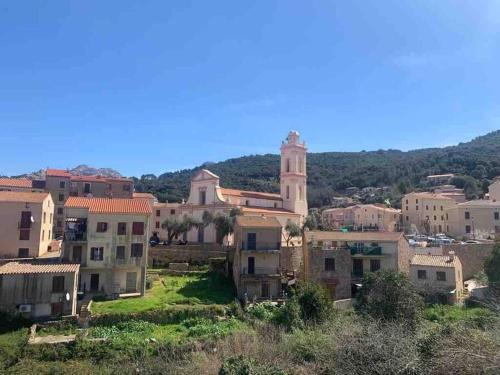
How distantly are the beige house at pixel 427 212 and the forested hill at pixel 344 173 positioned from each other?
3146 cm

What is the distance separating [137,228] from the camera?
1351 inches

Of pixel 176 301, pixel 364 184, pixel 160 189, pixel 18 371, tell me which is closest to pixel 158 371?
pixel 18 371

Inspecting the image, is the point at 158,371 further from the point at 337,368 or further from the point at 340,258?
the point at 340,258

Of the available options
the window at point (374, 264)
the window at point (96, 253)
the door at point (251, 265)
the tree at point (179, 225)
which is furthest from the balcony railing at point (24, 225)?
the window at point (374, 264)

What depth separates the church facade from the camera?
5584 centimetres

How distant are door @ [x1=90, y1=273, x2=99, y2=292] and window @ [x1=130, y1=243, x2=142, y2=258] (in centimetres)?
312

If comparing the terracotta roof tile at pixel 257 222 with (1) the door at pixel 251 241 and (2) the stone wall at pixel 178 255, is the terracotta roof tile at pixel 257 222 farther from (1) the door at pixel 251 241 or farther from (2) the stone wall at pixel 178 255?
(2) the stone wall at pixel 178 255

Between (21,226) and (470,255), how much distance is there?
4470cm

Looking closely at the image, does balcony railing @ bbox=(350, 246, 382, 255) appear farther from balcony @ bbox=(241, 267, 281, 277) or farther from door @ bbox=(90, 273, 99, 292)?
door @ bbox=(90, 273, 99, 292)

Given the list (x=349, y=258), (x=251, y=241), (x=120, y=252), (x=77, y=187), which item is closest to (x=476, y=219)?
(x=349, y=258)

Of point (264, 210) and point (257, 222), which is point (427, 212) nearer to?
point (264, 210)

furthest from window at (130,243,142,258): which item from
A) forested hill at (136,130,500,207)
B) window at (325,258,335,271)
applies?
forested hill at (136,130,500,207)

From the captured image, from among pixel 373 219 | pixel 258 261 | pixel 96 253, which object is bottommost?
pixel 258 261

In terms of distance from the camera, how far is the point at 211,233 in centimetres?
5522
